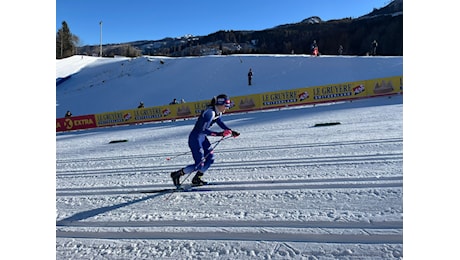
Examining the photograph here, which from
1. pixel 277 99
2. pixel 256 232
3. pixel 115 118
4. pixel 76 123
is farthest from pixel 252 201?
pixel 76 123

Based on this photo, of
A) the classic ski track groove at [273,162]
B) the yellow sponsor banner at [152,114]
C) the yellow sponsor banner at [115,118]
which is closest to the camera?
the classic ski track groove at [273,162]

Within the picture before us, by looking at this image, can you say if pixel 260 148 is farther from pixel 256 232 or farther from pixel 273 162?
pixel 256 232

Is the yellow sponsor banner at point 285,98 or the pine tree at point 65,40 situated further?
the pine tree at point 65,40

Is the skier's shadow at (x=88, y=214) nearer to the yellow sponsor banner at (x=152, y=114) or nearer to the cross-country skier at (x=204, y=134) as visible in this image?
the cross-country skier at (x=204, y=134)

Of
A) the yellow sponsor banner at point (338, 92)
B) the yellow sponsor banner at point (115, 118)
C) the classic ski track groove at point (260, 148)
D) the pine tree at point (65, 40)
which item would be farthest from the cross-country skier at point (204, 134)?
the pine tree at point (65, 40)

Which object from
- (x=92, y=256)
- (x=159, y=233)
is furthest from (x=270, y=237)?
(x=92, y=256)

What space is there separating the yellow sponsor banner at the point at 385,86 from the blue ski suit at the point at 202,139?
16.0 meters

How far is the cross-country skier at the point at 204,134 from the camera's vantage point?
4.99 meters

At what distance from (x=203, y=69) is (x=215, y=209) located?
1253 inches

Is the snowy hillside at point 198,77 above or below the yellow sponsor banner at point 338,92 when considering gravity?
above

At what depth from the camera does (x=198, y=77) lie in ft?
109

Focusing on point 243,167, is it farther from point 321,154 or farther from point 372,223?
point 372,223

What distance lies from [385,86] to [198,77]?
19826 mm

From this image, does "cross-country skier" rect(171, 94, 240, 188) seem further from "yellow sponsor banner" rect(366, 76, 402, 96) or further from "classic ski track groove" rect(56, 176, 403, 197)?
"yellow sponsor banner" rect(366, 76, 402, 96)
